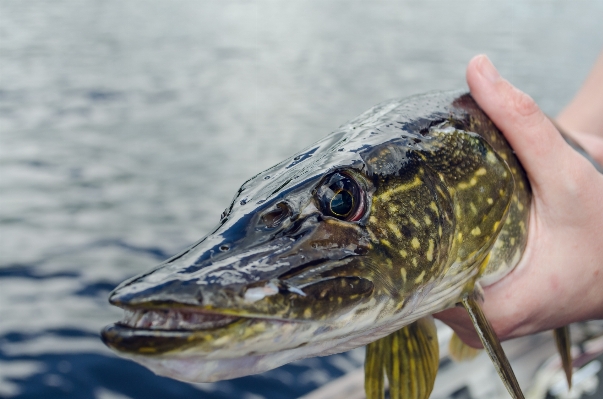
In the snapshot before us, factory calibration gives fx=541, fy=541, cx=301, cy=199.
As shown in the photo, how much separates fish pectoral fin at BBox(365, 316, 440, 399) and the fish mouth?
785 millimetres

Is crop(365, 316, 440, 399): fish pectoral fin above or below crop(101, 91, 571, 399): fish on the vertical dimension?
below

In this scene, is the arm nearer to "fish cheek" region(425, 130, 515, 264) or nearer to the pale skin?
the pale skin

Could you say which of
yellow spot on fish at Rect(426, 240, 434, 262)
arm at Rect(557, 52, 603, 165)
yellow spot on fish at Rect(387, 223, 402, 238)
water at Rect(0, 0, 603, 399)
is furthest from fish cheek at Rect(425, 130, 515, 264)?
water at Rect(0, 0, 603, 399)

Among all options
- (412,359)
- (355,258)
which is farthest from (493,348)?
(355,258)

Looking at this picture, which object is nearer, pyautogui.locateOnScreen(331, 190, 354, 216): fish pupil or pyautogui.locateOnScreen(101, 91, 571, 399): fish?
pyautogui.locateOnScreen(101, 91, 571, 399): fish

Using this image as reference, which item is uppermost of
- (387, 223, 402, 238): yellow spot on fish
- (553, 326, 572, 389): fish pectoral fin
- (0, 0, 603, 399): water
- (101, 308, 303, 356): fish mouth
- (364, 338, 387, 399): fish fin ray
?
(0, 0, 603, 399): water

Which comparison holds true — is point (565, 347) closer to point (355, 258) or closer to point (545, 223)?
point (545, 223)

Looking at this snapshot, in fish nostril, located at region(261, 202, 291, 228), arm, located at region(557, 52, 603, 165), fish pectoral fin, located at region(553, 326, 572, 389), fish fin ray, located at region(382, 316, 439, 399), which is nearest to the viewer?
fish nostril, located at region(261, 202, 291, 228)

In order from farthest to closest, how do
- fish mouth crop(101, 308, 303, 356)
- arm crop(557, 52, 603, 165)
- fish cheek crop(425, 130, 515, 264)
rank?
arm crop(557, 52, 603, 165) < fish cheek crop(425, 130, 515, 264) < fish mouth crop(101, 308, 303, 356)

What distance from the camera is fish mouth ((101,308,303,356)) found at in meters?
0.97

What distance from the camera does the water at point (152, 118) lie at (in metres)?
4.57

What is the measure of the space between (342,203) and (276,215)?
0.53 ft

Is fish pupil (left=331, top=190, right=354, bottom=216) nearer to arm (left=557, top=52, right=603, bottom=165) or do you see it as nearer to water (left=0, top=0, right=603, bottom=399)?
arm (left=557, top=52, right=603, bottom=165)

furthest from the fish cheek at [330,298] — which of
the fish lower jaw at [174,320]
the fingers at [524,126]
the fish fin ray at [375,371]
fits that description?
the fingers at [524,126]
